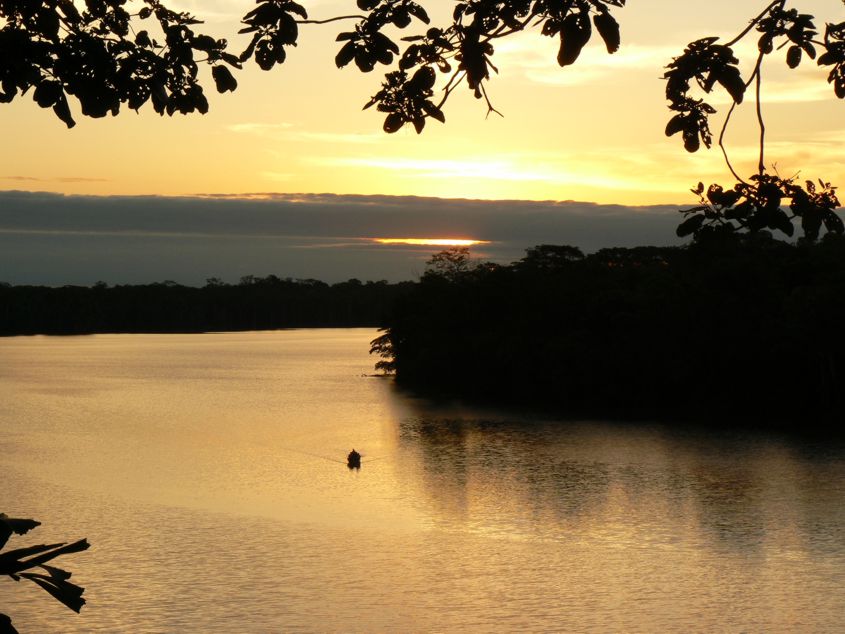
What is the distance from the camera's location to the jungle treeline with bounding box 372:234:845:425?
42281 mm

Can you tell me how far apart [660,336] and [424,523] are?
1027 inches

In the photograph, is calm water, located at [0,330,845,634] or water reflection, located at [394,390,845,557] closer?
calm water, located at [0,330,845,634]

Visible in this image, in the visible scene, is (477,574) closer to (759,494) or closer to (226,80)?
(759,494)

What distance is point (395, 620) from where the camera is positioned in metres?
16.1

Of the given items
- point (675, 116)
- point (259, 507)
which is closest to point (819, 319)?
point (259, 507)

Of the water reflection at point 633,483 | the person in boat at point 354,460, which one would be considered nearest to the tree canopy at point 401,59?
the water reflection at point 633,483

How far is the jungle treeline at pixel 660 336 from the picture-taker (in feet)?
139

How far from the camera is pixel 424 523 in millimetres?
22906

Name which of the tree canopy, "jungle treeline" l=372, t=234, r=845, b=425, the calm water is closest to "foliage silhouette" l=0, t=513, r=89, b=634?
the tree canopy

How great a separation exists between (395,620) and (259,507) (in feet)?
30.2

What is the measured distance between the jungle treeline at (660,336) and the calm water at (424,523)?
6638 mm

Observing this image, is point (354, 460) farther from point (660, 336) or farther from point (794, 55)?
point (794, 55)

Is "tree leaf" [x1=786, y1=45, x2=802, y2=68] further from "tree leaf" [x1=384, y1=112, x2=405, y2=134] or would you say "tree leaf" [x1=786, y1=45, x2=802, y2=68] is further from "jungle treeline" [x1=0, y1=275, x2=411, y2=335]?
"jungle treeline" [x1=0, y1=275, x2=411, y2=335]

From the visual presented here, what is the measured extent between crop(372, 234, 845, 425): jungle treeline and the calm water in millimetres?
6638
